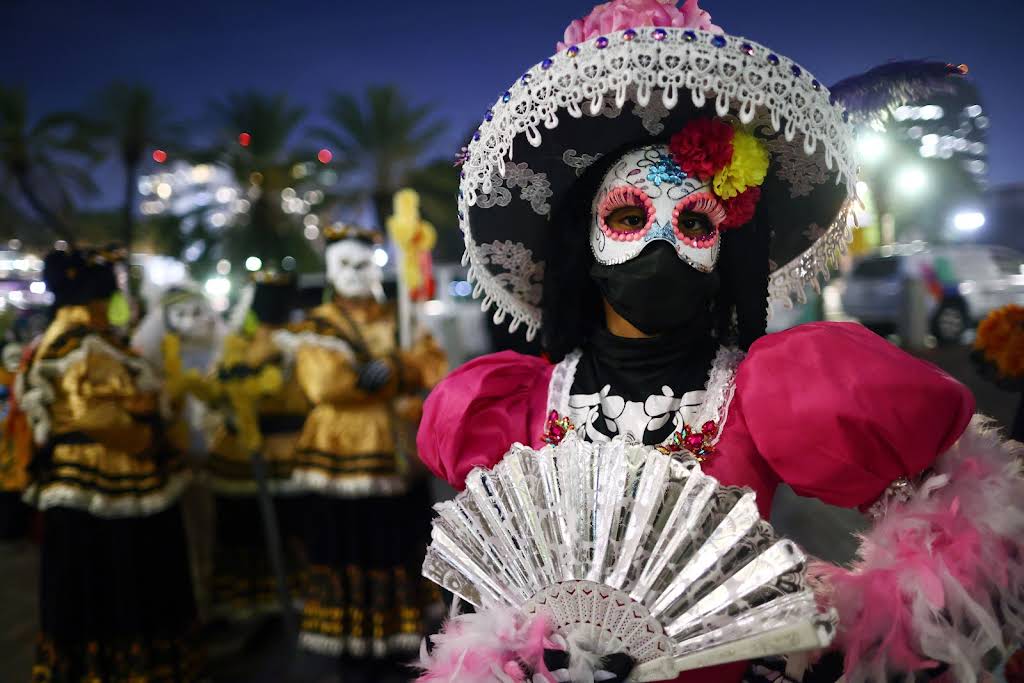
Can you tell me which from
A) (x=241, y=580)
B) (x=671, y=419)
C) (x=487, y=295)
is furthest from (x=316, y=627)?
(x=671, y=419)

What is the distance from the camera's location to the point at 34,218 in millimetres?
8500

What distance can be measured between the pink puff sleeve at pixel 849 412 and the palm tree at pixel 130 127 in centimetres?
1464

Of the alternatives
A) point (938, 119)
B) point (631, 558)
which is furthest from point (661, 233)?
point (938, 119)

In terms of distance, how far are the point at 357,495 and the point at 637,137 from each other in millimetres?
2793

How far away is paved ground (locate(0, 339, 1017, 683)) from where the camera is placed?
11.9ft

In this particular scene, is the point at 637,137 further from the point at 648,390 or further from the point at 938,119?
the point at 938,119

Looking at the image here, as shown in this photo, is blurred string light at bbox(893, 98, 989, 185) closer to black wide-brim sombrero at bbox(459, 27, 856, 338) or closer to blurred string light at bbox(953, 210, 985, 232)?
black wide-brim sombrero at bbox(459, 27, 856, 338)

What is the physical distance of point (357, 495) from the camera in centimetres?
367

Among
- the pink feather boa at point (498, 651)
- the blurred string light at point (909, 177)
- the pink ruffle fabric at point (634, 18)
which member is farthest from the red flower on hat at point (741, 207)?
the blurred string light at point (909, 177)

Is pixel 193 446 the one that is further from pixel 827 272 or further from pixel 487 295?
pixel 827 272

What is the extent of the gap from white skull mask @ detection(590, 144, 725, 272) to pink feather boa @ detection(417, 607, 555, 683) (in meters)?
0.76

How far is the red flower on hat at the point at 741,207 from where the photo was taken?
145 centimetres

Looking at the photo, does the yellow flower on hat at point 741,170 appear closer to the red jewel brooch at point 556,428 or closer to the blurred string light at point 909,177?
the red jewel brooch at point 556,428

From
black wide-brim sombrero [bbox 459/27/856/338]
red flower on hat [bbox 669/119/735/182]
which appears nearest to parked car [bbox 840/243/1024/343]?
black wide-brim sombrero [bbox 459/27/856/338]
